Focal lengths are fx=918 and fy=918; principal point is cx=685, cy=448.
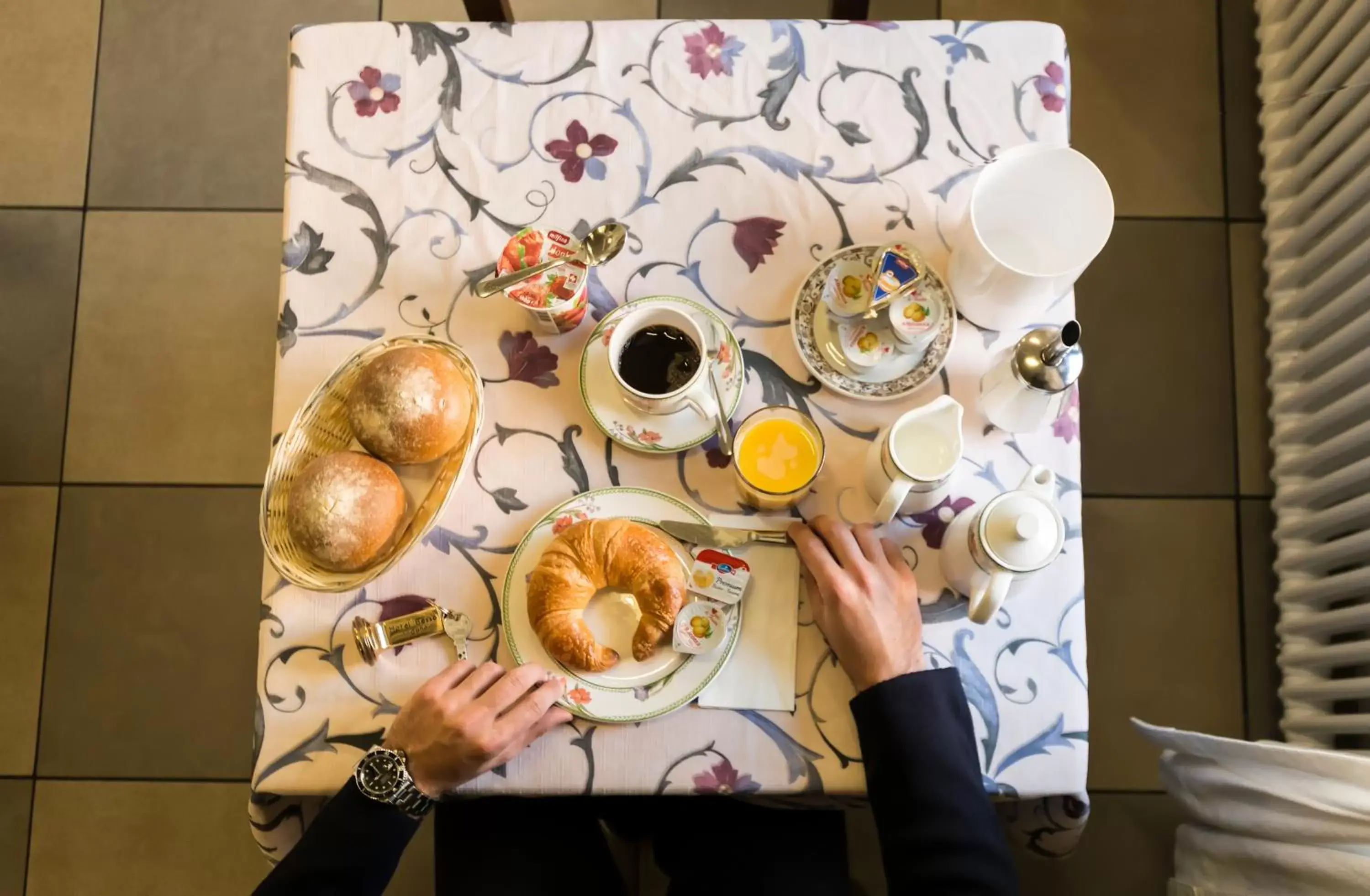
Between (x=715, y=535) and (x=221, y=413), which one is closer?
(x=715, y=535)

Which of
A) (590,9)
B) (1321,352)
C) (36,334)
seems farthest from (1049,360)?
(36,334)

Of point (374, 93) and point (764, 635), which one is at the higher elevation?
point (374, 93)

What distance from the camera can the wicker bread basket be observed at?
2.49 feet

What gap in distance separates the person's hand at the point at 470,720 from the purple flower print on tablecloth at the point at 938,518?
33cm

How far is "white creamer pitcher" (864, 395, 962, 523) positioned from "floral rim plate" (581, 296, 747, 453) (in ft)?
0.45

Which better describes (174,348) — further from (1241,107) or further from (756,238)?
(1241,107)

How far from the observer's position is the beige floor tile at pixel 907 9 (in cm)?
158

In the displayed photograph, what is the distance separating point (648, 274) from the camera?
0.83m

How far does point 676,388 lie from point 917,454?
206 millimetres

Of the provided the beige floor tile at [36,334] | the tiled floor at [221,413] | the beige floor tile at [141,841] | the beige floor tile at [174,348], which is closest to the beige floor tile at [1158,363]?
the tiled floor at [221,413]

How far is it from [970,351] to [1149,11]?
1141mm

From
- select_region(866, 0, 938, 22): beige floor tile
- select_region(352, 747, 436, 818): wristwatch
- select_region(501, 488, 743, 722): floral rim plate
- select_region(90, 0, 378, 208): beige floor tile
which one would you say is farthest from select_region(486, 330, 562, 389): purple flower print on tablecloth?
select_region(866, 0, 938, 22): beige floor tile

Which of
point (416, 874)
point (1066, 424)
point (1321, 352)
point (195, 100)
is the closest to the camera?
point (1066, 424)

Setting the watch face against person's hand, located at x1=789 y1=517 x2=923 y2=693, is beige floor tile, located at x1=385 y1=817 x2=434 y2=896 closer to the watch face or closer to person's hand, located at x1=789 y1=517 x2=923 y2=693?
the watch face
